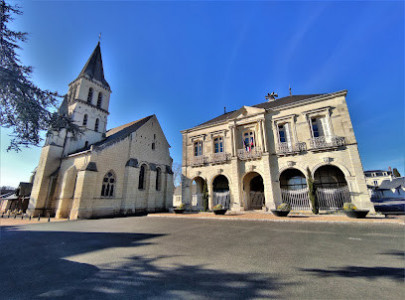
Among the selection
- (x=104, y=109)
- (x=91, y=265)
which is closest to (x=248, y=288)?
(x=91, y=265)

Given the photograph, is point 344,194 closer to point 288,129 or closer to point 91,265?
point 288,129

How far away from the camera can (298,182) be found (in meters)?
17.4

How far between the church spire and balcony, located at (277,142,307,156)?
1034 inches

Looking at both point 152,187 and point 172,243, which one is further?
point 152,187

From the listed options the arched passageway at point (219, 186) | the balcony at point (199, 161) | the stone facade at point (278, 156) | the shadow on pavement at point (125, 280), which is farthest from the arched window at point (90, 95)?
the shadow on pavement at point (125, 280)

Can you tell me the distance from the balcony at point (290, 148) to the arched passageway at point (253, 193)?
396cm

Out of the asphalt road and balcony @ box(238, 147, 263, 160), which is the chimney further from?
the asphalt road

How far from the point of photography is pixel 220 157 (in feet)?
65.5

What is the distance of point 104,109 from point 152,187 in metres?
13.9

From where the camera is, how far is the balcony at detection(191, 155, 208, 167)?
67.7 feet

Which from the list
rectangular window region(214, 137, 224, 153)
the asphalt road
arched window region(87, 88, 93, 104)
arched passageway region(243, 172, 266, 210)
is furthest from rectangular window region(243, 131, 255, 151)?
arched window region(87, 88, 93, 104)

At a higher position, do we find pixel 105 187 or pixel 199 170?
pixel 199 170

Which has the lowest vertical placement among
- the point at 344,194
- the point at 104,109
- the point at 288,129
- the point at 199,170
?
the point at 344,194

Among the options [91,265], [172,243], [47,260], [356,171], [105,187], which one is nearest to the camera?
[91,265]
